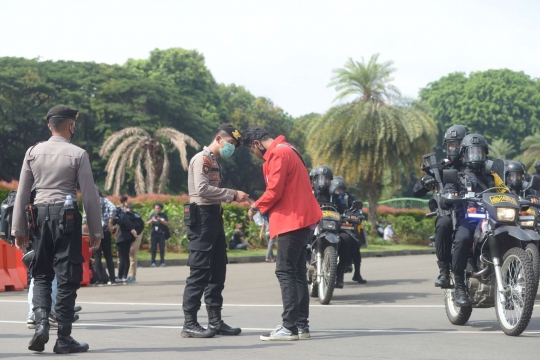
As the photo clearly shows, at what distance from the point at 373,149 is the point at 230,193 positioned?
29.6 m

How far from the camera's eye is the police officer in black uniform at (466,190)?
9.29 metres

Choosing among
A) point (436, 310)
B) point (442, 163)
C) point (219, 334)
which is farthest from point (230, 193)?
point (436, 310)

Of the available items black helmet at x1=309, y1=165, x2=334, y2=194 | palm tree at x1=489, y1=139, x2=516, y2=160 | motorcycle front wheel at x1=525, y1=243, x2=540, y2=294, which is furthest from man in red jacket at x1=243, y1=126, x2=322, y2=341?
palm tree at x1=489, y1=139, x2=516, y2=160

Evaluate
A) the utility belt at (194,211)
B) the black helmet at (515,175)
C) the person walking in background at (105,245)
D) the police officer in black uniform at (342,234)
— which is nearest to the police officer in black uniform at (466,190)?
the utility belt at (194,211)

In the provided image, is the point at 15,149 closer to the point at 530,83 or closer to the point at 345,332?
the point at 345,332

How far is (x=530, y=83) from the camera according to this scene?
342ft

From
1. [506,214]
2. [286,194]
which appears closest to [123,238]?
[286,194]

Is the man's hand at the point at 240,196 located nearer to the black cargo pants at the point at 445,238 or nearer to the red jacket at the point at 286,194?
the red jacket at the point at 286,194

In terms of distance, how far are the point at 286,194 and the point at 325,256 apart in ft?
14.1

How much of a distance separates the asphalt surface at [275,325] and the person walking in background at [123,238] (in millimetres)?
1889

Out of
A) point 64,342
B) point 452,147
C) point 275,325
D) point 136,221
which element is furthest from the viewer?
point 136,221

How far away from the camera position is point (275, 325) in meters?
9.88

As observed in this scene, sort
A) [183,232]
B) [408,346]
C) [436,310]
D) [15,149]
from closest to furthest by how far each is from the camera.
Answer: [408,346]
[436,310]
[183,232]
[15,149]

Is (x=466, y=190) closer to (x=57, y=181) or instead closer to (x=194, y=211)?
(x=194, y=211)
